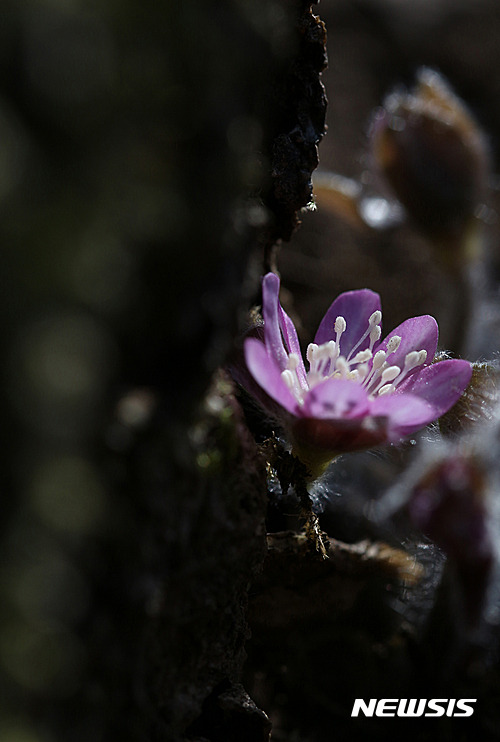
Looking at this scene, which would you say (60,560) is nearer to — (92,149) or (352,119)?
(92,149)

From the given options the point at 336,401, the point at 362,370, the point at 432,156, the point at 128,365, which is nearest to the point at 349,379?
the point at 362,370

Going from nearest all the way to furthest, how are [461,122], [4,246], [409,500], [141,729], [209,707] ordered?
[4,246] → [141,729] → [209,707] → [409,500] → [461,122]

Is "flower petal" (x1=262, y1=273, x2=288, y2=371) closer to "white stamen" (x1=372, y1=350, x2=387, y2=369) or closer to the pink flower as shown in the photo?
the pink flower

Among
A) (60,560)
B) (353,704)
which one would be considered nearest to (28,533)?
(60,560)

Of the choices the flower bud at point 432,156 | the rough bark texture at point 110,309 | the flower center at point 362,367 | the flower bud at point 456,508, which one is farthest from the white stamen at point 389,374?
the flower bud at point 432,156

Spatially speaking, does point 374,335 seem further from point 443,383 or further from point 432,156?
point 432,156

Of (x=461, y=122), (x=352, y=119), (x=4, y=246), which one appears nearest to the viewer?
(x=4, y=246)

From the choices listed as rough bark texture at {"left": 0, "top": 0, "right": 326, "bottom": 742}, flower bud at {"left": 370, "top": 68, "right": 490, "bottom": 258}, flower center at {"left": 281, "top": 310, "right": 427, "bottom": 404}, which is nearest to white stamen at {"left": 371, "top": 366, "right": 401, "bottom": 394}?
flower center at {"left": 281, "top": 310, "right": 427, "bottom": 404}
